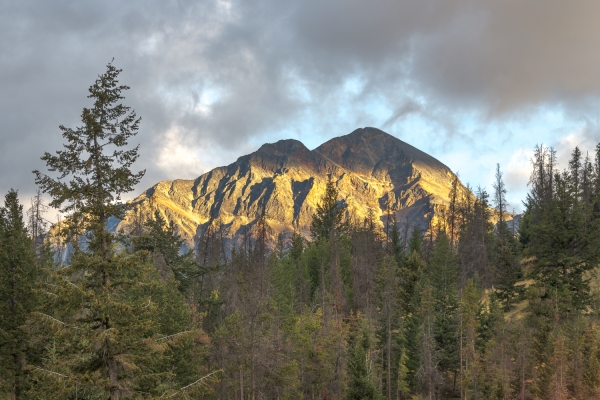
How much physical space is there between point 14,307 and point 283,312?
92.1 feet

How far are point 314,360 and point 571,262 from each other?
80.5 ft

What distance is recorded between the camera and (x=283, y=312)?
5078 centimetres

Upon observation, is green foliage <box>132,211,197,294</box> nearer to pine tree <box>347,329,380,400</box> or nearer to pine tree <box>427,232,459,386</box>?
pine tree <box>347,329,380,400</box>

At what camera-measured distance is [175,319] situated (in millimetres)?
30266

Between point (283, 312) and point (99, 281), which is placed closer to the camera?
point (99, 281)

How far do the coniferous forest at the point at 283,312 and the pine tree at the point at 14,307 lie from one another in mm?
85

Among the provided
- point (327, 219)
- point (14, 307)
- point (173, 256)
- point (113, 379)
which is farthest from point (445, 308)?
point (113, 379)

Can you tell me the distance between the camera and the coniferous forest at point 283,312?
1490 cm

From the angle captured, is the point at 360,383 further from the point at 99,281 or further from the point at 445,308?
the point at 99,281

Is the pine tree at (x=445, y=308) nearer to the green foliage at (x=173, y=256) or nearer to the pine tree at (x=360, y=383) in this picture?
the pine tree at (x=360, y=383)

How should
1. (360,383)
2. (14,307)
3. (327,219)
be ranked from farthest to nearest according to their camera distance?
(327,219), (360,383), (14,307)

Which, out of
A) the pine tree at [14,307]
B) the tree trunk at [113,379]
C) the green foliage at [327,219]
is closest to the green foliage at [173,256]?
the pine tree at [14,307]

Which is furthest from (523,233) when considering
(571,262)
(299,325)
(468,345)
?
(299,325)

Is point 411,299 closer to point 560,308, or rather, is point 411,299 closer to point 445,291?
point 445,291
